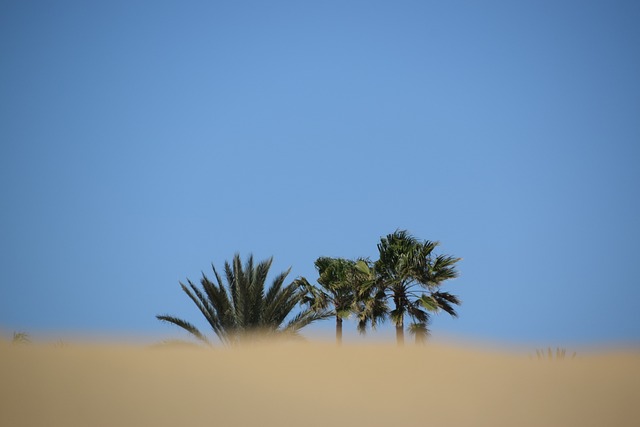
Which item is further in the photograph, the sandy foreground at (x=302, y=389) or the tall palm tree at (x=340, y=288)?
the tall palm tree at (x=340, y=288)

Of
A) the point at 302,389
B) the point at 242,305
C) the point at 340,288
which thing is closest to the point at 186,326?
the point at 242,305

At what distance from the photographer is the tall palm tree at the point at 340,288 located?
24312 millimetres

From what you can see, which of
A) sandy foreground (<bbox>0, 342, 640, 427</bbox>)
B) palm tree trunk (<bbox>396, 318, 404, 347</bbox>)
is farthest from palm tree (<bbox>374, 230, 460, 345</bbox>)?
sandy foreground (<bbox>0, 342, 640, 427</bbox>)

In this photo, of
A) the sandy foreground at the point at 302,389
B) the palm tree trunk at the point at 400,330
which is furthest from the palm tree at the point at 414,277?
the sandy foreground at the point at 302,389

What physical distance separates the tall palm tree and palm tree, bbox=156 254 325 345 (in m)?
3.08

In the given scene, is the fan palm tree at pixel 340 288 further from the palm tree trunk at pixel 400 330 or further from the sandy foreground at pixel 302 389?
the sandy foreground at pixel 302 389

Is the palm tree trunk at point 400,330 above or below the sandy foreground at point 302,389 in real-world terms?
above

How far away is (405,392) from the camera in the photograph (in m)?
9.55

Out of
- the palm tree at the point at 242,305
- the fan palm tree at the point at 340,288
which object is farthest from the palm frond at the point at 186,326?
the fan palm tree at the point at 340,288

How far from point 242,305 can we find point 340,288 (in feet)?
17.7

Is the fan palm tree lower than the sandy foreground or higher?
higher

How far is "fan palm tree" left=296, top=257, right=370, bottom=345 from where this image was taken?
2436 centimetres

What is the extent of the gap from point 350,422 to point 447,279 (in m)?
15.5

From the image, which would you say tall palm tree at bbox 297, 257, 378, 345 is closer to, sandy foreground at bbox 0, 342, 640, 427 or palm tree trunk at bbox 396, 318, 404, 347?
palm tree trunk at bbox 396, 318, 404, 347
